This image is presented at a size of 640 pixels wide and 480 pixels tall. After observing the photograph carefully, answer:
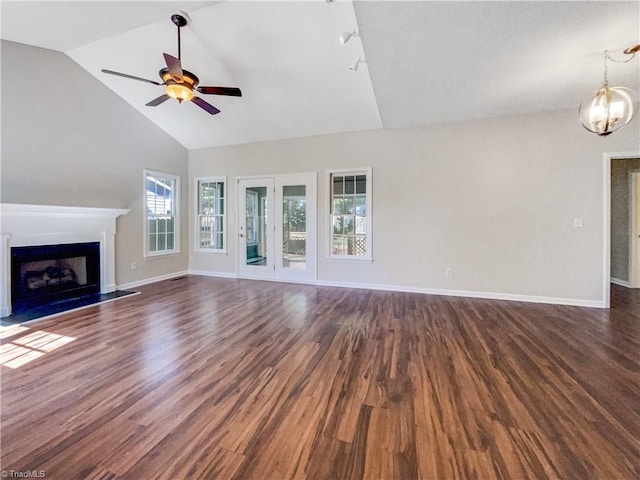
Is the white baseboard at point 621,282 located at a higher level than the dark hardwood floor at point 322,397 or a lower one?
higher

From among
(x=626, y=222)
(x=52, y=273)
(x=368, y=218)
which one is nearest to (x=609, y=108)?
(x=368, y=218)

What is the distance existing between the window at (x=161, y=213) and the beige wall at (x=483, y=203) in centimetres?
291

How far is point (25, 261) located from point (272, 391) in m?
4.20

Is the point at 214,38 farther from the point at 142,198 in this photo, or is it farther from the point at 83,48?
the point at 142,198

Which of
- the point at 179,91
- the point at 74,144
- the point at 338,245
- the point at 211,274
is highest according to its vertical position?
the point at 179,91

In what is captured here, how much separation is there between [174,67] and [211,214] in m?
3.77

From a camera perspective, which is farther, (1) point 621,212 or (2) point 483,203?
(1) point 621,212

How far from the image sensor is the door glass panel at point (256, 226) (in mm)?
5918

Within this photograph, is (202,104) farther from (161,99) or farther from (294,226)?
(294,226)

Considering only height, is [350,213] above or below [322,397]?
above

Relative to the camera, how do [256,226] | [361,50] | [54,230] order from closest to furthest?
[361,50] < [54,230] < [256,226]

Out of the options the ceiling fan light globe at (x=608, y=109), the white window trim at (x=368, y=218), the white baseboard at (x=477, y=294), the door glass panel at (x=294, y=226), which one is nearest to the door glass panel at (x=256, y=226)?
the door glass panel at (x=294, y=226)

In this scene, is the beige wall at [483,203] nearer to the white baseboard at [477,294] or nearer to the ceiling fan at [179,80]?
the white baseboard at [477,294]

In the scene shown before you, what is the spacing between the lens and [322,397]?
193 cm
